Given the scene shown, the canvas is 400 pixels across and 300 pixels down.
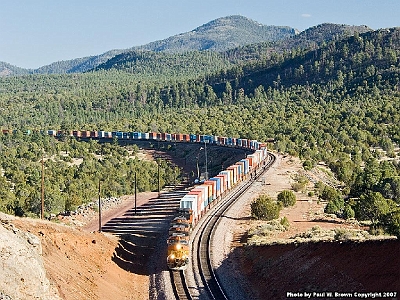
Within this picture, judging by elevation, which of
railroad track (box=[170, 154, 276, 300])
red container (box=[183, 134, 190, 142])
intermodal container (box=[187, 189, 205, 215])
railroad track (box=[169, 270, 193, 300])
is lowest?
railroad track (box=[169, 270, 193, 300])

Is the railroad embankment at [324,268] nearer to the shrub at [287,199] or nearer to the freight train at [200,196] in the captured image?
the freight train at [200,196]

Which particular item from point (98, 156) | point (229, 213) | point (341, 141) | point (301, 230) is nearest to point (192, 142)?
point (98, 156)

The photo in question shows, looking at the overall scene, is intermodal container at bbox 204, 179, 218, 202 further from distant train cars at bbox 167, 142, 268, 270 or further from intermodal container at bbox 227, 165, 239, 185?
intermodal container at bbox 227, 165, 239, 185

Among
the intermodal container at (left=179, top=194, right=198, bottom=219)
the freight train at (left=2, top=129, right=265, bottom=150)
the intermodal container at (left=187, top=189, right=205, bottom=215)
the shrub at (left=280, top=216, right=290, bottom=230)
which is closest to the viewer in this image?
the shrub at (left=280, top=216, right=290, bottom=230)

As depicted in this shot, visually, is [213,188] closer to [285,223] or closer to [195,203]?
[195,203]

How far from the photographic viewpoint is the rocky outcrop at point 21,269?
22.8 metres

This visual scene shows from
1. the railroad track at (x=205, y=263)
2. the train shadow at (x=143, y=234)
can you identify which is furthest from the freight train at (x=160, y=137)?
the railroad track at (x=205, y=263)

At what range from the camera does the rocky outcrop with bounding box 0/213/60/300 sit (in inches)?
896

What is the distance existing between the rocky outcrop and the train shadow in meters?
11.4

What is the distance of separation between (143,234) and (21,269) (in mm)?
25883

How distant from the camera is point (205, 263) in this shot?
1405 inches

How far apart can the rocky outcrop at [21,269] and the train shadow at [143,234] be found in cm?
1136

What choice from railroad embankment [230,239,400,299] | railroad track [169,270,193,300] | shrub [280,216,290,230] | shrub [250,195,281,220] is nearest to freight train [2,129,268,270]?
railroad track [169,270,193,300]

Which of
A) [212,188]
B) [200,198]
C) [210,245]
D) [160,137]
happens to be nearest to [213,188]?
[212,188]
